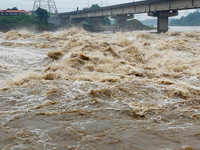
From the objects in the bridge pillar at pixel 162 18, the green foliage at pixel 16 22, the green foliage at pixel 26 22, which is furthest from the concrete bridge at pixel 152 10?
the green foliage at pixel 16 22

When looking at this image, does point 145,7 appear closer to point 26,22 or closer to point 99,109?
point 26,22

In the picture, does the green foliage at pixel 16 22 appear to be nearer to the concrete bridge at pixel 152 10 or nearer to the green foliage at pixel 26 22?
the green foliage at pixel 26 22

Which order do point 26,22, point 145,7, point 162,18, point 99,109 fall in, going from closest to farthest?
point 99,109, point 162,18, point 145,7, point 26,22

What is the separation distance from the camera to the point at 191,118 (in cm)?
531

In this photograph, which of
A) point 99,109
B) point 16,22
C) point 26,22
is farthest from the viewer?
point 26,22

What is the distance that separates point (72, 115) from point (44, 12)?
53225 mm

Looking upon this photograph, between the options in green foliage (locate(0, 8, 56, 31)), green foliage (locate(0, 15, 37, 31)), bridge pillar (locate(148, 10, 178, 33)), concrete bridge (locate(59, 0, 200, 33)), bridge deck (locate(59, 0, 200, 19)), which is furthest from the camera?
green foliage (locate(0, 8, 56, 31))

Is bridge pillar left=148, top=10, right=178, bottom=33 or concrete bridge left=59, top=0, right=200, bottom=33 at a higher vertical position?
concrete bridge left=59, top=0, right=200, bottom=33

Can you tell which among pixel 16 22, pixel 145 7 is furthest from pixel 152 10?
pixel 16 22

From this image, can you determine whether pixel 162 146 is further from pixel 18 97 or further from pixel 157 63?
pixel 157 63

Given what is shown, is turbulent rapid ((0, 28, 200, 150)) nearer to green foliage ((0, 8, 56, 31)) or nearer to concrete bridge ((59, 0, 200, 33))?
concrete bridge ((59, 0, 200, 33))

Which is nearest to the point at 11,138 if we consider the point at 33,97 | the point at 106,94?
the point at 33,97

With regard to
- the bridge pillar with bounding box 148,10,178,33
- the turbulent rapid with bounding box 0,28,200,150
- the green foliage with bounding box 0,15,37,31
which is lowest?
the turbulent rapid with bounding box 0,28,200,150

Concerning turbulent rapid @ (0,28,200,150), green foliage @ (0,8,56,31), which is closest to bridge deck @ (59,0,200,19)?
green foliage @ (0,8,56,31)
